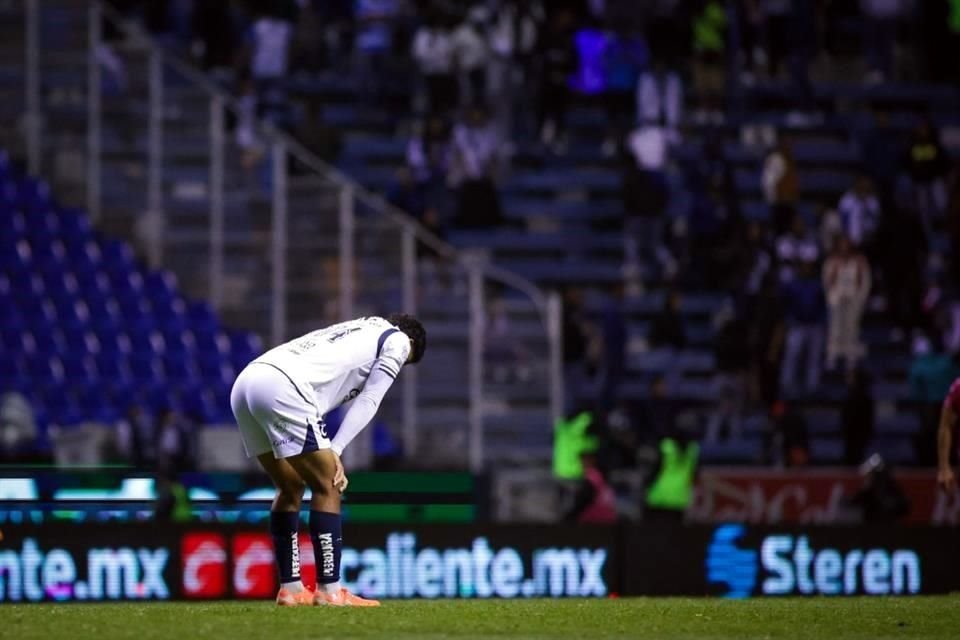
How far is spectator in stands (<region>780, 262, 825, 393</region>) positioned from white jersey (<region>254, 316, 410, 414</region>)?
1660 centimetres

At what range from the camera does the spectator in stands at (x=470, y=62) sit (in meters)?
31.7

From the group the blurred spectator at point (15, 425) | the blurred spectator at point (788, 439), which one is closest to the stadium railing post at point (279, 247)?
the blurred spectator at point (15, 425)

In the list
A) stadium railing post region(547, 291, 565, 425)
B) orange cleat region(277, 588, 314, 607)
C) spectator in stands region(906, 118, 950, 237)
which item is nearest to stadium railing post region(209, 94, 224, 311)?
stadium railing post region(547, 291, 565, 425)

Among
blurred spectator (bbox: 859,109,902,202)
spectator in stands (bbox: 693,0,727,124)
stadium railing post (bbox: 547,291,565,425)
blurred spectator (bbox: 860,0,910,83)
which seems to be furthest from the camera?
blurred spectator (bbox: 860,0,910,83)

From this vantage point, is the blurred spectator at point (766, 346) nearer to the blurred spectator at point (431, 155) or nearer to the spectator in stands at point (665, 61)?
the spectator in stands at point (665, 61)

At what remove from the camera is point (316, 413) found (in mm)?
13828

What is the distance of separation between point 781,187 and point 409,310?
30.0 feet

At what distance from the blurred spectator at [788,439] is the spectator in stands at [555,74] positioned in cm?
614

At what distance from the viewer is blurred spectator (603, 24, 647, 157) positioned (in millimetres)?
32688

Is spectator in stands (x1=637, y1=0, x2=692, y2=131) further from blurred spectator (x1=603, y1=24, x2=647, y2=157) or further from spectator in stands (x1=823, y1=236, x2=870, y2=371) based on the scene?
spectator in stands (x1=823, y1=236, x2=870, y2=371)

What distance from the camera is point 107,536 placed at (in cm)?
2145

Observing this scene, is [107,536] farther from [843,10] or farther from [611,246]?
[843,10]

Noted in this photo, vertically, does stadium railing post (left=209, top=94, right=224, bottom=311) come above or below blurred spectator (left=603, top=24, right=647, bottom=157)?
below

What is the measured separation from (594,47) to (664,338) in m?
5.31
